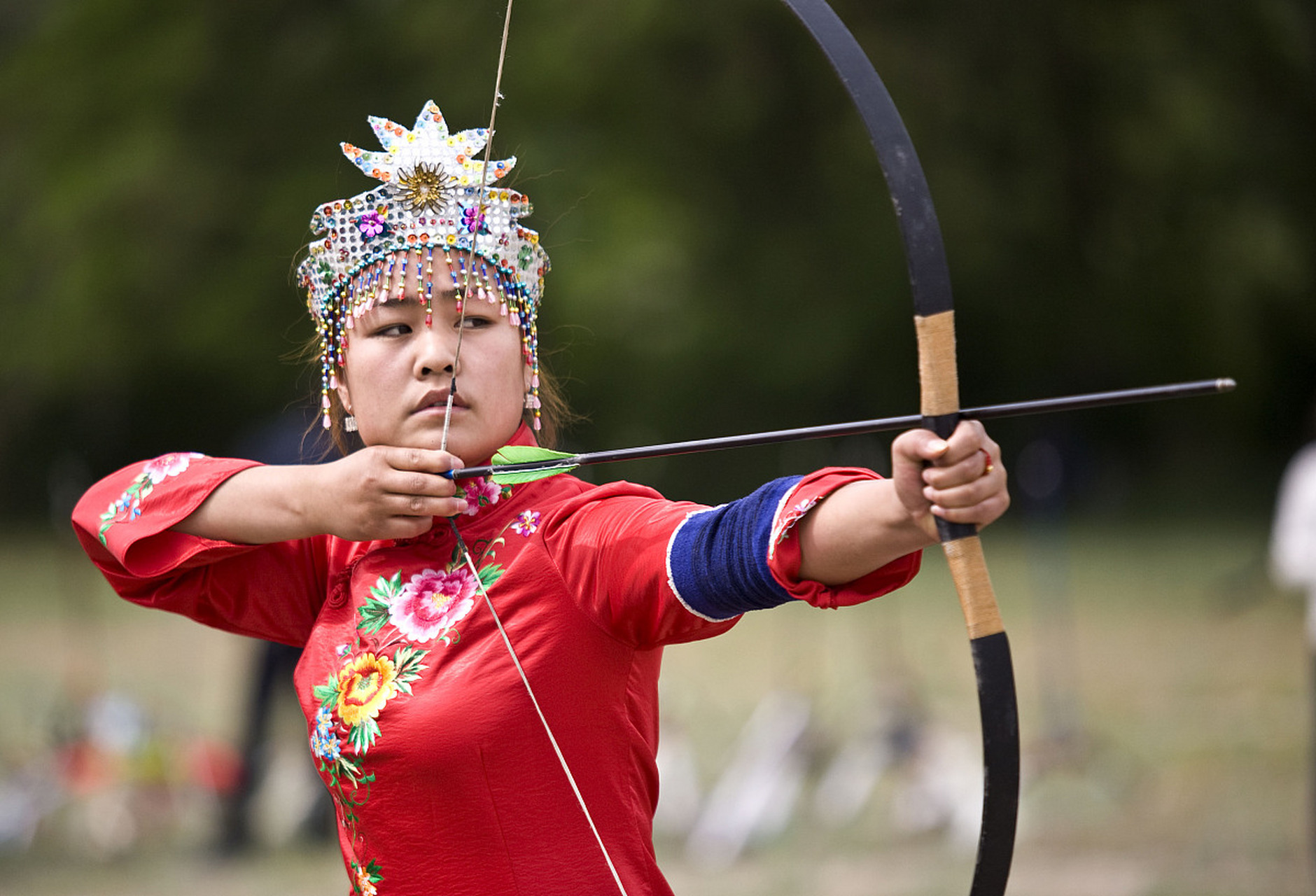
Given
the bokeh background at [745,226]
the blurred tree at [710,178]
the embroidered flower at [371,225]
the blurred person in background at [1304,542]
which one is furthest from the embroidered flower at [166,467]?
the blurred tree at [710,178]

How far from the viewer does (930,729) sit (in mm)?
5547

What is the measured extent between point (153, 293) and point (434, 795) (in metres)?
11.7

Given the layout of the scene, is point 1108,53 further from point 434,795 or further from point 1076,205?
point 434,795

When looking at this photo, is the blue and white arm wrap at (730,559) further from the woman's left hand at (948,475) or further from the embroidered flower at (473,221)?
the embroidered flower at (473,221)

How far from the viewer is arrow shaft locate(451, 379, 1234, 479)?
1153mm

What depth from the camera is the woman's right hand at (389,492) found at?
152 centimetres

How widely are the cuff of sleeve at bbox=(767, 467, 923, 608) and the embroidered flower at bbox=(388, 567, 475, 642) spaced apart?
1.30ft

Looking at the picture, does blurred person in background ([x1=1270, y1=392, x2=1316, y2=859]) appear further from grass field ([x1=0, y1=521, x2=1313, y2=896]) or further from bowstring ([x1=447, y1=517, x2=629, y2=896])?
bowstring ([x1=447, y1=517, x2=629, y2=896])

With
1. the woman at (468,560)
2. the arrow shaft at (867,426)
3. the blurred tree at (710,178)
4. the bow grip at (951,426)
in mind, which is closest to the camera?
the arrow shaft at (867,426)

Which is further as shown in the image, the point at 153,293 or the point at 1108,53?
the point at 153,293

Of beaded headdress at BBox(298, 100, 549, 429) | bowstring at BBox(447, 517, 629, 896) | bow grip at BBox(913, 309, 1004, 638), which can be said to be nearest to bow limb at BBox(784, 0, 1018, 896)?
bow grip at BBox(913, 309, 1004, 638)

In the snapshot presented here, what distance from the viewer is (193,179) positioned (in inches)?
464

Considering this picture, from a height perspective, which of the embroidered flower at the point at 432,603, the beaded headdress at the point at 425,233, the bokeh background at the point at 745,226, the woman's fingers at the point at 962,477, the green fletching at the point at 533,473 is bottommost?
the embroidered flower at the point at 432,603

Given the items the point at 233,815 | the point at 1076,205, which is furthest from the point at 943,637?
the point at 1076,205
